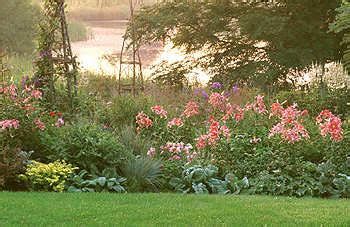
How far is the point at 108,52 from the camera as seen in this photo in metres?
19.6

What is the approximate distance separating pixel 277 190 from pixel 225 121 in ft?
6.21

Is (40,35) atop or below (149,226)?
atop

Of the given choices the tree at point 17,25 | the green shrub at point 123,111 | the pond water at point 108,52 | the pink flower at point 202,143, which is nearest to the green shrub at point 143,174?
the pink flower at point 202,143

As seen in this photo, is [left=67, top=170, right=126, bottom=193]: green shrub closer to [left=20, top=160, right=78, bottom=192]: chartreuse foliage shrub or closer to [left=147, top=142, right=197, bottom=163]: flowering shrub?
[left=20, top=160, right=78, bottom=192]: chartreuse foliage shrub

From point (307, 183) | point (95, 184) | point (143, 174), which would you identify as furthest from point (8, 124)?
point (307, 183)

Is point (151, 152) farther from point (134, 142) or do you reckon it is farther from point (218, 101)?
point (218, 101)

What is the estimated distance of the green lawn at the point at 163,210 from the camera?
5.20 metres

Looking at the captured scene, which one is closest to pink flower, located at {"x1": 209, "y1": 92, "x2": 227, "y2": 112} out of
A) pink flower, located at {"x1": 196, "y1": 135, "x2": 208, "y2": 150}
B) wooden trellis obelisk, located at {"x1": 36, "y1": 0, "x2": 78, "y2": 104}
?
pink flower, located at {"x1": 196, "y1": 135, "x2": 208, "y2": 150}

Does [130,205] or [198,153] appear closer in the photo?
[130,205]

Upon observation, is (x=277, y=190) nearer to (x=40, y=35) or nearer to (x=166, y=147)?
(x=166, y=147)

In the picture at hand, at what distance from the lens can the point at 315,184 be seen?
22.7ft

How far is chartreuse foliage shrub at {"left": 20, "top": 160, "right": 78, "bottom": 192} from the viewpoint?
661 cm

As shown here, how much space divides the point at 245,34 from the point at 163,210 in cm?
1043

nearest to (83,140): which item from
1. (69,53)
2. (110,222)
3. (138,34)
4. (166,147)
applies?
(166,147)
